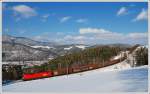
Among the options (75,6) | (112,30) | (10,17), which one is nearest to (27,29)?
(10,17)

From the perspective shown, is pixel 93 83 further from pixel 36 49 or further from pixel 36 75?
pixel 36 49

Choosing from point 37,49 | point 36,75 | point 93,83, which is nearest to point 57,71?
point 36,75

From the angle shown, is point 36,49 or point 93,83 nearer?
point 93,83

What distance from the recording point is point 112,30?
738cm

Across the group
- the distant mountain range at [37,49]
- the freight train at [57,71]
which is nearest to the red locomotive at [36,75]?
the freight train at [57,71]

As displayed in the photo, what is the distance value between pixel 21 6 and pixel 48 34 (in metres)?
0.58

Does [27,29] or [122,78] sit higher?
[27,29]

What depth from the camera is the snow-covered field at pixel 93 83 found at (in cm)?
722

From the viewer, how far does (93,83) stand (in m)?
7.32

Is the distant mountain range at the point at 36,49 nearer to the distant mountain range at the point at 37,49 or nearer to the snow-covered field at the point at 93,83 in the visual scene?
the distant mountain range at the point at 37,49

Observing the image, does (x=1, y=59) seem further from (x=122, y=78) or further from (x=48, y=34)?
(x=122, y=78)

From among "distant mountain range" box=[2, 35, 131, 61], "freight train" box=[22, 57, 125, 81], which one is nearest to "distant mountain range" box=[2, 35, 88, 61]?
"distant mountain range" box=[2, 35, 131, 61]

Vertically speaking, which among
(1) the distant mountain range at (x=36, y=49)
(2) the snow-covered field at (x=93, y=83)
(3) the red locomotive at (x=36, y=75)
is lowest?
(2) the snow-covered field at (x=93, y=83)

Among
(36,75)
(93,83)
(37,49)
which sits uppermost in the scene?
(37,49)
